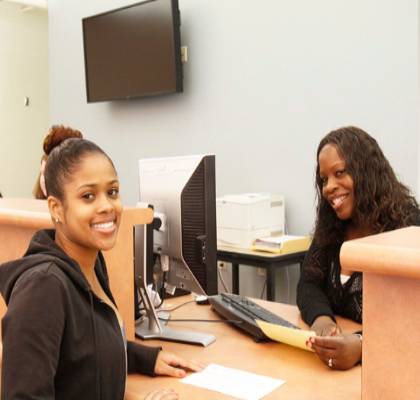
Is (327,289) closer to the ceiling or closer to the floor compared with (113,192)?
closer to the floor

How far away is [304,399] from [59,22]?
458 centimetres

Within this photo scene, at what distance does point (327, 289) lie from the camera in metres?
2.04

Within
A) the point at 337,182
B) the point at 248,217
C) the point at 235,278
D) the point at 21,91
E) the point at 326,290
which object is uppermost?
the point at 21,91

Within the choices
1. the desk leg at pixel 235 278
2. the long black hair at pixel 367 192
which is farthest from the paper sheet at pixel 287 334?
the desk leg at pixel 235 278

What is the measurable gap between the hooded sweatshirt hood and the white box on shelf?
6.81ft

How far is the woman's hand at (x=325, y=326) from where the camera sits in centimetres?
165

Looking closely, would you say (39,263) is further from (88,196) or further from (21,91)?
(21,91)

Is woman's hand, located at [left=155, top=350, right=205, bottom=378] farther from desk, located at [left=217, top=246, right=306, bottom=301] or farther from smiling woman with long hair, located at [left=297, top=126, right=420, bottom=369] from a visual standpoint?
desk, located at [left=217, top=246, right=306, bottom=301]

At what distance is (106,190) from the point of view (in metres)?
1.23

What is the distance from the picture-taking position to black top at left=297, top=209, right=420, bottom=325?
1863mm

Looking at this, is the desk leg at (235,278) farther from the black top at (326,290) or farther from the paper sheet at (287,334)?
the paper sheet at (287,334)

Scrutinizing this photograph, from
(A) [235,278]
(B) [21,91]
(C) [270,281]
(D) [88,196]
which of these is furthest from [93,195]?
(B) [21,91]

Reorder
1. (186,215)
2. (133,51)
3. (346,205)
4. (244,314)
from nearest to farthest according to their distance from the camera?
(186,215), (244,314), (346,205), (133,51)

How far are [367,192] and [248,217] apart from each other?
45.5 inches
